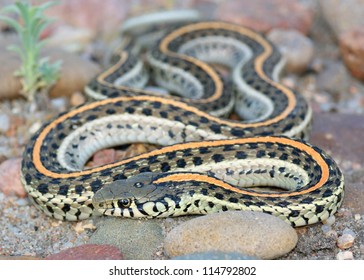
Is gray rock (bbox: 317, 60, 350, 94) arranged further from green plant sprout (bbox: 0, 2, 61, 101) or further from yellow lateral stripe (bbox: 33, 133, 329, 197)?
green plant sprout (bbox: 0, 2, 61, 101)

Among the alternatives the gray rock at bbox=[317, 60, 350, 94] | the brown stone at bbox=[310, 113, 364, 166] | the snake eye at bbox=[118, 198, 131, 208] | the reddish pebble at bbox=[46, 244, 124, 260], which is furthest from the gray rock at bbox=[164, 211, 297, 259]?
the gray rock at bbox=[317, 60, 350, 94]

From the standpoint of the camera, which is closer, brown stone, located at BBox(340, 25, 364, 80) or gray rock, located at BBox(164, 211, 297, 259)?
gray rock, located at BBox(164, 211, 297, 259)

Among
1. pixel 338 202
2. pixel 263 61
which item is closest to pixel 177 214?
pixel 338 202

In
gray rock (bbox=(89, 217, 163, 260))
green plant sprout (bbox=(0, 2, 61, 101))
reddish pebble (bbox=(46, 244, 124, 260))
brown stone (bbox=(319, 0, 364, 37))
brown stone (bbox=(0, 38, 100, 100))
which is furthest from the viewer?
brown stone (bbox=(319, 0, 364, 37))

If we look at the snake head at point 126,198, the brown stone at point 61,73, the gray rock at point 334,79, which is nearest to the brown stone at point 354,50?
the gray rock at point 334,79

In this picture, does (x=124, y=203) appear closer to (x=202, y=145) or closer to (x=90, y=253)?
(x=90, y=253)
